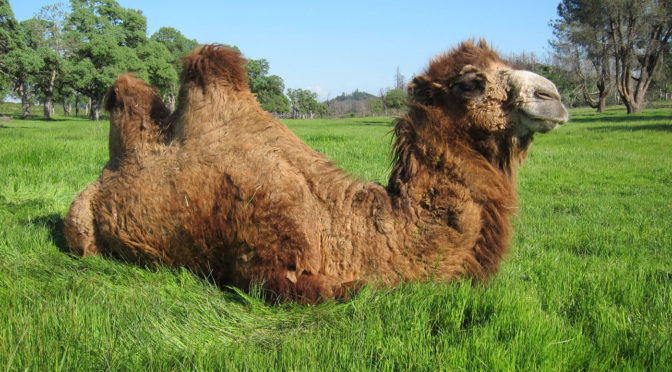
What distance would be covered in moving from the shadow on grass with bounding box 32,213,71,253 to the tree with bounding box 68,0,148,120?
4171 cm

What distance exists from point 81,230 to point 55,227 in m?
1.04

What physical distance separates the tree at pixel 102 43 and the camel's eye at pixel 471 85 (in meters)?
44.5

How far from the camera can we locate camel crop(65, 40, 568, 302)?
279cm

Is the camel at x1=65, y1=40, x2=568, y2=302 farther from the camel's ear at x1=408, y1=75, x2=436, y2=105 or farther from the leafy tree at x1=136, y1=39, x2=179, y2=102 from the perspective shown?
the leafy tree at x1=136, y1=39, x2=179, y2=102

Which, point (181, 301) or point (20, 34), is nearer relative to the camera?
point (181, 301)

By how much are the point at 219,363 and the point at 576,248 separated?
4.00 metres

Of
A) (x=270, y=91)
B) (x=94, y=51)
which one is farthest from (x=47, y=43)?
(x=270, y=91)

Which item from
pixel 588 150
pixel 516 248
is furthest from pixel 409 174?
pixel 588 150

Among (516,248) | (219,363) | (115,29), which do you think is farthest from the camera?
(115,29)

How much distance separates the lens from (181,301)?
273cm

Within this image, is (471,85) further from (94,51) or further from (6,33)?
(94,51)

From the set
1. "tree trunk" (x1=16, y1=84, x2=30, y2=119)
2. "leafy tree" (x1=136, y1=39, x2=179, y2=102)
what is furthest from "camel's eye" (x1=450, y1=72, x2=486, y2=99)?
"tree trunk" (x1=16, y1=84, x2=30, y2=119)

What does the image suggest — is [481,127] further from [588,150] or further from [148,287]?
[588,150]

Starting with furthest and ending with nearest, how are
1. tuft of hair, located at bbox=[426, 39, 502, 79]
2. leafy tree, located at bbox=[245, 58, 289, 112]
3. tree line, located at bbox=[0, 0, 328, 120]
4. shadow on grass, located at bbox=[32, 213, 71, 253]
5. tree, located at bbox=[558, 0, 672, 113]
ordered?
leafy tree, located at bbox=[245, 58, 289, 112]
tree line, located at bbox=[0, 0, 328, 120]
tree, located at bbox=[558, 0, 672, 113]
shadow on grass, located at bbox=[32, 213, 71, 253]
tuft of hair, located at bbox=[426, 39, 502, 79]
